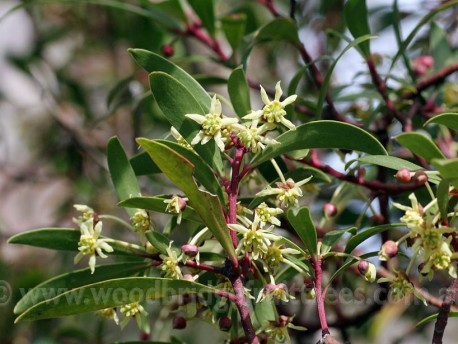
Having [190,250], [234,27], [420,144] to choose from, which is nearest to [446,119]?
[420,144]

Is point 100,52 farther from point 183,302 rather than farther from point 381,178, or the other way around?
point 183,302

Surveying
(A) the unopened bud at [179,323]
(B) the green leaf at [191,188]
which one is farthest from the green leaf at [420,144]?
(A) the unopened bud at [179,323]

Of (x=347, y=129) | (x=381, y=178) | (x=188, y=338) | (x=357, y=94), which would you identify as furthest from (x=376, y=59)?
(x=188, y=338)

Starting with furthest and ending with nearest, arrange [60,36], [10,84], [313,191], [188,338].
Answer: [10,84]
[60,36]
[188,338]
[313,191]

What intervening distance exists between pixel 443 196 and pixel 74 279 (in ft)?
1.99

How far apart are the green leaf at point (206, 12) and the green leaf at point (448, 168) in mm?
918

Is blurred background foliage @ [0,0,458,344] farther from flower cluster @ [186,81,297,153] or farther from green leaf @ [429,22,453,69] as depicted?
flower cluster @ [186,81,297,153]

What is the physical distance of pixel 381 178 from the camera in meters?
1.55

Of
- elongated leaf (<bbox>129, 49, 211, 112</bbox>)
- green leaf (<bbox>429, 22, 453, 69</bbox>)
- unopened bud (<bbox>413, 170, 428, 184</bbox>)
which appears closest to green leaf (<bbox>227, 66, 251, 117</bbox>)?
elongated leaf (<bbox>129, 49, 211, 112</bbox>)

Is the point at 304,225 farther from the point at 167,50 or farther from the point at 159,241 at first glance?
the point at 167,50

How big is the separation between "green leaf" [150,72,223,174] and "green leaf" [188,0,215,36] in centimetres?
67

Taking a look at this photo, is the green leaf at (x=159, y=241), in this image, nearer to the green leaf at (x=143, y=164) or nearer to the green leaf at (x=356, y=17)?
the green leaf at (x=143, y=164)

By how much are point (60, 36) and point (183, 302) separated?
210 centimetres

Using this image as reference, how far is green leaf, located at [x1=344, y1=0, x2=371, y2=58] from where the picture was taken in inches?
54.9
